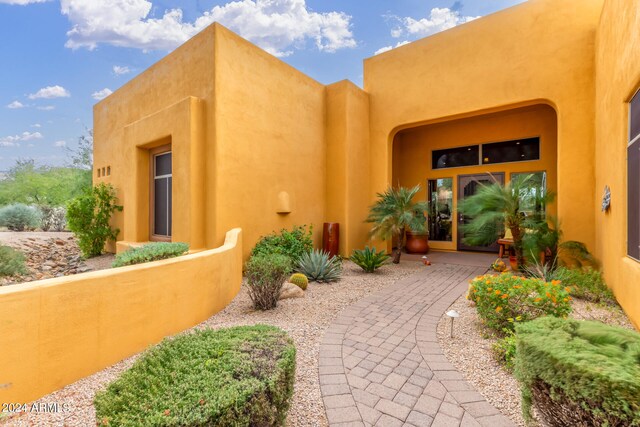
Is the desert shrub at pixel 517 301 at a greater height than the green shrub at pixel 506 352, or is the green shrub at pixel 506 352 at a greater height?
the desert shrub at pixel 517 301

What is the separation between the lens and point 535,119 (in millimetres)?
9117

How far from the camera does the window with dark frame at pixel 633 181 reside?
370cm

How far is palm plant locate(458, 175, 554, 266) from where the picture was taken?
6.55m

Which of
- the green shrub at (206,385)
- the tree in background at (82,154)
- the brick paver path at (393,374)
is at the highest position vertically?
the tree in background at (82,154)

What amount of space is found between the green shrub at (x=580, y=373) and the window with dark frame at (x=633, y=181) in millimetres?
3074

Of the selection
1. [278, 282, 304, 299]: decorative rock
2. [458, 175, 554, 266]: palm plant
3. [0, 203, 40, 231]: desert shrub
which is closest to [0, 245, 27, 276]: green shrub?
[278, 282, 304, 299]: decorative rock

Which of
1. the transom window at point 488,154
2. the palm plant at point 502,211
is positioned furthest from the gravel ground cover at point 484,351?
the transom window at point 488,154

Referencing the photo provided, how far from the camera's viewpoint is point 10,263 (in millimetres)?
6215

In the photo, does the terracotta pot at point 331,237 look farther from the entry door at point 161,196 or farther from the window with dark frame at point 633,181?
the window with dark frame at point 633,181

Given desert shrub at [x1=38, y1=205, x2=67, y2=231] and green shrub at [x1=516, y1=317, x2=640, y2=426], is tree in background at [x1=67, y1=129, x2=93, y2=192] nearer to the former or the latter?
desert shrub at [x1=38, y1=205, x2=67, y2=231]

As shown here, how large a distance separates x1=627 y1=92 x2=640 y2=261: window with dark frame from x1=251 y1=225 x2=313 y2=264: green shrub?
572 cm

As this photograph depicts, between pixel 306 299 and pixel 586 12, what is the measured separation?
9.09m

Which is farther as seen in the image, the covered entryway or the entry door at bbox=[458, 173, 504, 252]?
the entry door at bbox=[458, 173, 504, 252]

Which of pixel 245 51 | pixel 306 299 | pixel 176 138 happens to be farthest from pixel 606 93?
pixel 176 138
